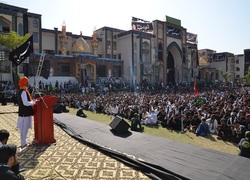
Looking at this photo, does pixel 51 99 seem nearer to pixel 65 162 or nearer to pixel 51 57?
pixel 65 162

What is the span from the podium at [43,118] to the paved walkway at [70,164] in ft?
0.77

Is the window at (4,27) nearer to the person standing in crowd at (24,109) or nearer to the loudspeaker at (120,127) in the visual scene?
the person standing in crowd at (24,109)

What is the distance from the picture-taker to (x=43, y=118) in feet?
18.6

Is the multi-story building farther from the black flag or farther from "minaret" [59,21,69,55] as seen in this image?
the black flag

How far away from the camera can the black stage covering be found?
12.9 feet

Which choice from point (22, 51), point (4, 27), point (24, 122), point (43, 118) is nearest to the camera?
point (24, 122)

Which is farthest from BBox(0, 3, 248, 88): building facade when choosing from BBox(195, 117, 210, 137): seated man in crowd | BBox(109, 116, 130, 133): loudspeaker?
BBox(195, 117, 210, 137): seated man in crowd

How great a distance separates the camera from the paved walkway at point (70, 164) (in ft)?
13.0

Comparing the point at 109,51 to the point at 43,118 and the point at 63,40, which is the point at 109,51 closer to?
the point at 63,40

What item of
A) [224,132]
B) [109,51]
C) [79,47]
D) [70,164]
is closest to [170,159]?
[70,164]

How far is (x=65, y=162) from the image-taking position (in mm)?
4555

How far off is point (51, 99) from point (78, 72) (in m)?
28.9

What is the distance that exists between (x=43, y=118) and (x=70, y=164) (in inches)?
68.0

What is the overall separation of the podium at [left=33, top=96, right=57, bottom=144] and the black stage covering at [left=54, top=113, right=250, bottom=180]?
3.14ft
